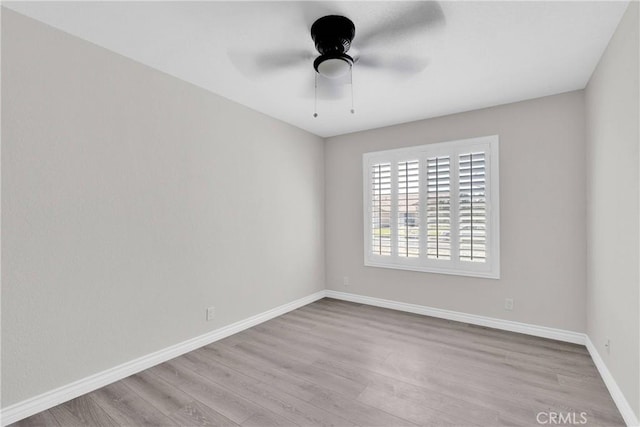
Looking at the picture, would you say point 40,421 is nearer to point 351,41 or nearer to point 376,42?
point 351,41

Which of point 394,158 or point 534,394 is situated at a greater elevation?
point 394,158

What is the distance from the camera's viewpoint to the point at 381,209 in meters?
4.17

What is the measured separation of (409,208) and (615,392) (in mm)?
2404

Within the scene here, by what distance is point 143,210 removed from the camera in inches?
98.7

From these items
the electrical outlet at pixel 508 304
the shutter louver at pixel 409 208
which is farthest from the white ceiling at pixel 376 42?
the electrical outlet at pixel 508 304

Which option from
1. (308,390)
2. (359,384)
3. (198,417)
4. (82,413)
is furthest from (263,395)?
(82,413)

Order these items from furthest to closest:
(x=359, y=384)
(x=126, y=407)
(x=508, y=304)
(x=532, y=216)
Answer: (x=508, y=304), (x=532, y=216), (x=359, y=384), (x=126, y=407)

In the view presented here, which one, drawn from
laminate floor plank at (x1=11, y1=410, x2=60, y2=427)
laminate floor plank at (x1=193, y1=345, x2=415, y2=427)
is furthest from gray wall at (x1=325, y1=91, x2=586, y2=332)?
laminate floor plank at (x1=11, y1=410, x2=60, y2=427)

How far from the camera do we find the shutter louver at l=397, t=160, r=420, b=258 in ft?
12.6

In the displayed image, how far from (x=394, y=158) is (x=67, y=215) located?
343cm

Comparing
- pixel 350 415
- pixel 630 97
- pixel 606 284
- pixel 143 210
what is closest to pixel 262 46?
pixel 143 210

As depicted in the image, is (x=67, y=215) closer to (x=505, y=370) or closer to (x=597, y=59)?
(x=505, y=370)

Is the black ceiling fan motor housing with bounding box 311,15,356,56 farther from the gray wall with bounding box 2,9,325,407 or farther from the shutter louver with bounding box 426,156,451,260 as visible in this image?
the shutter louver with bounding box 426,156,451,260

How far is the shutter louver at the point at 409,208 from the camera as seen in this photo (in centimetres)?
385
